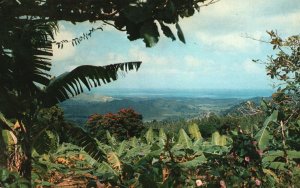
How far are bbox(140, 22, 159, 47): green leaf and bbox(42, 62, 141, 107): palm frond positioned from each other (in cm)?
266

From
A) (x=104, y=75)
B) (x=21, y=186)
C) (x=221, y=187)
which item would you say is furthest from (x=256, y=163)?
(x=21, y=186)

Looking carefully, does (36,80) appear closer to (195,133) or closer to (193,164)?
(193,164)

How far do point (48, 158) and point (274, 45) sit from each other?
4992 millimetres

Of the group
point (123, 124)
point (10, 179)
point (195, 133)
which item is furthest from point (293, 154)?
point (123, 124)

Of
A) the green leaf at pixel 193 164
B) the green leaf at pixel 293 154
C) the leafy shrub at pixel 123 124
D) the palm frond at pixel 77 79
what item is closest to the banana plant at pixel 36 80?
the palm frond at pixel 77 79

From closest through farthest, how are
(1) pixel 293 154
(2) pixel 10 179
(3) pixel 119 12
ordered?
(3) pixel 119 12, (2) pixel 10 179, (1) pixel 293 154

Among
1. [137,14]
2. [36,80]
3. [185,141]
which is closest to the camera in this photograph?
[137,14]

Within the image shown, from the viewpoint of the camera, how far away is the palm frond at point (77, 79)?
5.35m

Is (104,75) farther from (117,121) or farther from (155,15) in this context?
(117,121)

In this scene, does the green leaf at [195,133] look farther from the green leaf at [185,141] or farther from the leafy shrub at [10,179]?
the leafy shrub at [10,179]

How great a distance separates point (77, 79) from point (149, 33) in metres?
3.02

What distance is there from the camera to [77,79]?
548 centimetres

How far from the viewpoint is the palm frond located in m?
5.35

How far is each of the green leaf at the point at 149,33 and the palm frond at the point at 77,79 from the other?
2.66m
